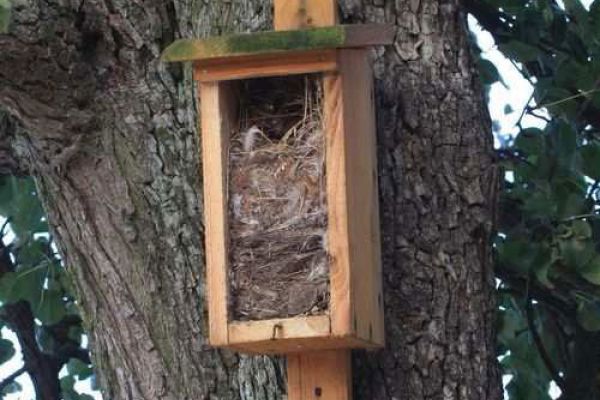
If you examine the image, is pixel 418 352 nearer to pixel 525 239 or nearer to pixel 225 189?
pixel 225 189

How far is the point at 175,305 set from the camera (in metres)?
2.49

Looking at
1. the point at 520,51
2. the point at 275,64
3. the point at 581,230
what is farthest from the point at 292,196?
the point at 520,51

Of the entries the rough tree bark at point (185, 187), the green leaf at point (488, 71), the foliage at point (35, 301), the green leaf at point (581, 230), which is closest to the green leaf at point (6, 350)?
the foliage at point (35, 301)

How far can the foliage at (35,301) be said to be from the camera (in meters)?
3.70

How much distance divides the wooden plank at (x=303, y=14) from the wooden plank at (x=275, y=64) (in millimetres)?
90

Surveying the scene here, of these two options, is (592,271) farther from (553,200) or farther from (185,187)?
(185,187)

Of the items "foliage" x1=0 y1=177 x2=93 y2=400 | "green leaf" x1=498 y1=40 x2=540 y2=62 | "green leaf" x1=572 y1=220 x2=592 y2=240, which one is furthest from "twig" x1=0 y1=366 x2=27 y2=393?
"green leaf" x1=572 y1=220 x2=592 y2=240

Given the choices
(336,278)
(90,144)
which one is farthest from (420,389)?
(90,144)

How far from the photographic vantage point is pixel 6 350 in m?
4.11

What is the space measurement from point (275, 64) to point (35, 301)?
1528mm

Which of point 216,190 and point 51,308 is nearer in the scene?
point 216,190

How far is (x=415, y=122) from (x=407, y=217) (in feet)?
0.50

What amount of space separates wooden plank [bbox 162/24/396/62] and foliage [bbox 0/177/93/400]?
57.6 inches

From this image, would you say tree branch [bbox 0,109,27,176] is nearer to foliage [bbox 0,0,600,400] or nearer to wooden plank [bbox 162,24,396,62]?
wooden plank [bbox 162,24,396,62]
